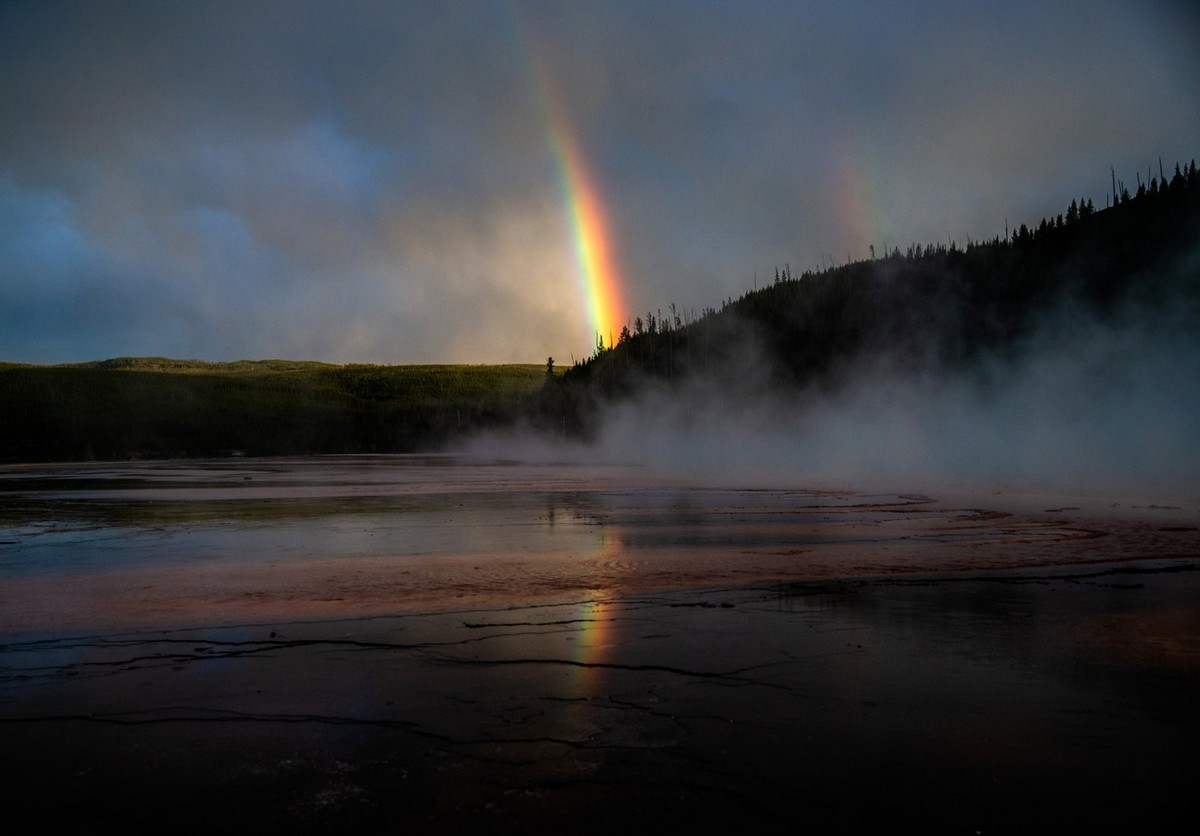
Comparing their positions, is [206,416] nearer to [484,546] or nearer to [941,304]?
[941,304]

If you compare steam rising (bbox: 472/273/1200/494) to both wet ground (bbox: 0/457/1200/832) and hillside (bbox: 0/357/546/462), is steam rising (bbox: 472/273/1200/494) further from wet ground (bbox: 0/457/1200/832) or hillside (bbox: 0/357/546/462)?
hillside (bbox: 0/357/546/462)

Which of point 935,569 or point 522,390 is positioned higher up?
point 522,390

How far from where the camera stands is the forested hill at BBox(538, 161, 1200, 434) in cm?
5978

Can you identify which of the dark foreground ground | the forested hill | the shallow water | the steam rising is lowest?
the dark foreground ground

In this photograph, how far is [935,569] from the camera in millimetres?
10758

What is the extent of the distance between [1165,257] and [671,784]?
6988 centimetres

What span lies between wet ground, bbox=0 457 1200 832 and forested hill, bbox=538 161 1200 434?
57.7 meters

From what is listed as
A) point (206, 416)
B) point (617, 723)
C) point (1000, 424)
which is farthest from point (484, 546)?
point (206, 416)

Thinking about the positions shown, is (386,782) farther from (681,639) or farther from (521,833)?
(681,639)

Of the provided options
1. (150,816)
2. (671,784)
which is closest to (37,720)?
(150,816)

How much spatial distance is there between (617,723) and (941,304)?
81.1 m

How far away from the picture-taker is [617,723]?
5.04 metres

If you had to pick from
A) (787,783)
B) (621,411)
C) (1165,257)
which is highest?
(1165,257)

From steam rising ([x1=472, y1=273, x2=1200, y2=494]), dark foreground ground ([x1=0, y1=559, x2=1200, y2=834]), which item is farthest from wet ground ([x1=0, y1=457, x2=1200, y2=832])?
steam rising ([x1=472, y1=273, x2=1200, y2=494])
